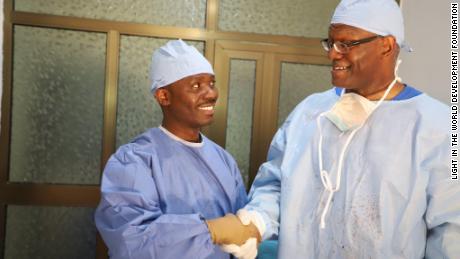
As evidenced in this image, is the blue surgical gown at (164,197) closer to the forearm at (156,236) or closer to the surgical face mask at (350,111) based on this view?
the forearm at (156,236)

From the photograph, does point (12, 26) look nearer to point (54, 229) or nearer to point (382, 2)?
point (54, 229)

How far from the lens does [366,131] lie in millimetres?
1153

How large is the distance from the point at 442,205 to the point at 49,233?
1708mm

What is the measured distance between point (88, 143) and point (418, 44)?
5.48 ft

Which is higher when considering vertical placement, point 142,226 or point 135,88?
point 135,88

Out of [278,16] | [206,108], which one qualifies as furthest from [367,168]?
[278,16]

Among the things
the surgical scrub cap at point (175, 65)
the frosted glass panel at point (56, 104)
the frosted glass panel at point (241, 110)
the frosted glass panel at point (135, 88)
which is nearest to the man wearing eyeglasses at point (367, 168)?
the surgical scrub cap at point (175, 65)

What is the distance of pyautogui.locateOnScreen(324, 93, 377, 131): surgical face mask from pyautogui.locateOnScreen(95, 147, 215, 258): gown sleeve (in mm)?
524

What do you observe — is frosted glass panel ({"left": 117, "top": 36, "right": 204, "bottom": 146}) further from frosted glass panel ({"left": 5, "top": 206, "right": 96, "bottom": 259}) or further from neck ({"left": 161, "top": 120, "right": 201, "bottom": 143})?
neck ({"left": 161, "top": 120, "right": 201, "bottom": 143})

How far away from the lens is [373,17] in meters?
1.12

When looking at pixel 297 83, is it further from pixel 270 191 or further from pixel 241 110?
pixel 270 191

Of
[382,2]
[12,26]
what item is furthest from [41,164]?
[382,2]

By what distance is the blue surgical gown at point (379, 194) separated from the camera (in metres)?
1.04

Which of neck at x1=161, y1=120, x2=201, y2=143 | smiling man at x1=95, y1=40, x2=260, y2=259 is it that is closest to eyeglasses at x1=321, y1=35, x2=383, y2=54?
smiling man at x1=95, y1=40, x2=260, y2=259
